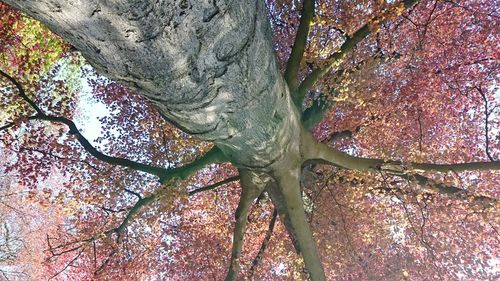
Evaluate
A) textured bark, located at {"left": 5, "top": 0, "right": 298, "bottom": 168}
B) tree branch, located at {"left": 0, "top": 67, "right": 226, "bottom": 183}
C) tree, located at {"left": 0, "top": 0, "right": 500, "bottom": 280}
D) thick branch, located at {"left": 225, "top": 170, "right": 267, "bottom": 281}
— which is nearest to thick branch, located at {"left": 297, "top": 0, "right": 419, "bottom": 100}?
tree, located at {"left": 0, "top": 0, "right": 500, "bottom": 280}

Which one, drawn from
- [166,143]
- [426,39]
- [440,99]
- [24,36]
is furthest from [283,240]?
[24,36]

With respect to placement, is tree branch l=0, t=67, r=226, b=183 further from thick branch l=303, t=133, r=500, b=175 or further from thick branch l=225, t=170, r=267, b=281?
thick branch l=303, t=133, r=500, b=175

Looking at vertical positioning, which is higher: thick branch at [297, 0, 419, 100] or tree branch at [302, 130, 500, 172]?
thick branch at [297, 0, 419, 100]

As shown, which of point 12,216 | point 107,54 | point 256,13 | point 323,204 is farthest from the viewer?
point 12,216

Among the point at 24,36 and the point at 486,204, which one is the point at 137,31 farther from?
the point at 24,36

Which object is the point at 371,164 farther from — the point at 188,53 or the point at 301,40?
the point at 188,53

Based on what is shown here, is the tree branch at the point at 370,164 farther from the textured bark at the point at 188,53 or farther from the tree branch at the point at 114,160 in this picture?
the textured bark at the point at 188,53
